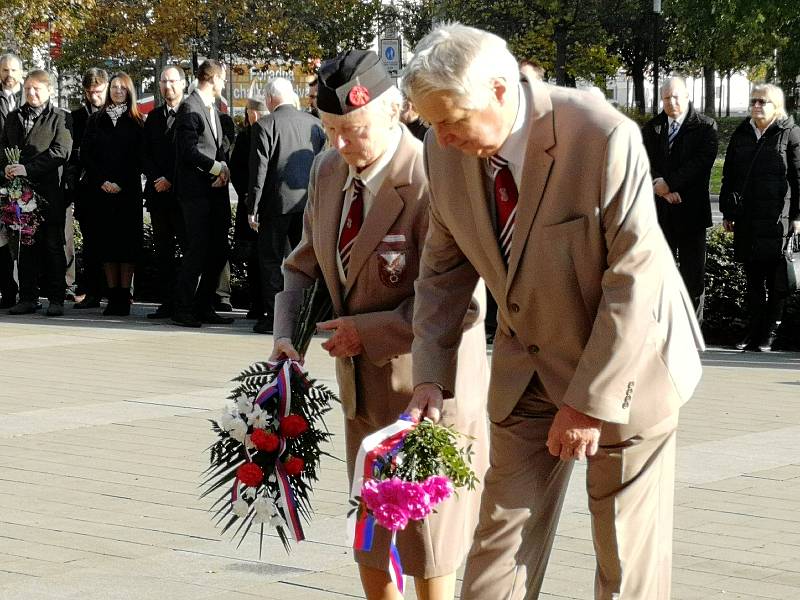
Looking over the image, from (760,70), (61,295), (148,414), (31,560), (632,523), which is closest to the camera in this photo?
(632,523)

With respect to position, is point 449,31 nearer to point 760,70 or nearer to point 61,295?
point 61,295

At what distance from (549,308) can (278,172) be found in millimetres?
8378

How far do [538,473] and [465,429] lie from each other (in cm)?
52

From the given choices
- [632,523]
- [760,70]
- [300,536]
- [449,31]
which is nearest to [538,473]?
[632,523]

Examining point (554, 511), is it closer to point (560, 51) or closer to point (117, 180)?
point (117, 180)

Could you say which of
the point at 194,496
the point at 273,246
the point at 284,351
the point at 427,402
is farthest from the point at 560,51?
the point at 427,402

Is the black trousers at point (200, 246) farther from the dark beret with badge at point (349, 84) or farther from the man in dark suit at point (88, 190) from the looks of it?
the dark beret with badge at point (349, 84)

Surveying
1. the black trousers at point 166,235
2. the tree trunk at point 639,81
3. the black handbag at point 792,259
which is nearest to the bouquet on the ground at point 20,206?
the black trousers at point 166,235

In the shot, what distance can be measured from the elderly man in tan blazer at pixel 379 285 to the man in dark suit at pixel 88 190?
9.42m

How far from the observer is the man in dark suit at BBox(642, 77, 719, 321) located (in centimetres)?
1177

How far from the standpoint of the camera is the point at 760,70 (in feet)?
185

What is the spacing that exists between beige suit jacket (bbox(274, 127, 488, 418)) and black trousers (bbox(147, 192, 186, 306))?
8.79m

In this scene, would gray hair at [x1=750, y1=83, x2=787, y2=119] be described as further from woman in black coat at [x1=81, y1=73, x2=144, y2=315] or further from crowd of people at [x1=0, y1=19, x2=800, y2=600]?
crowd of people at [x1=0, y1=19, x2=800, y2=600]

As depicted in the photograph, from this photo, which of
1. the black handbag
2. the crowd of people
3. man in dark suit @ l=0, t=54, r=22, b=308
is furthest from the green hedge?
the crowd of people
